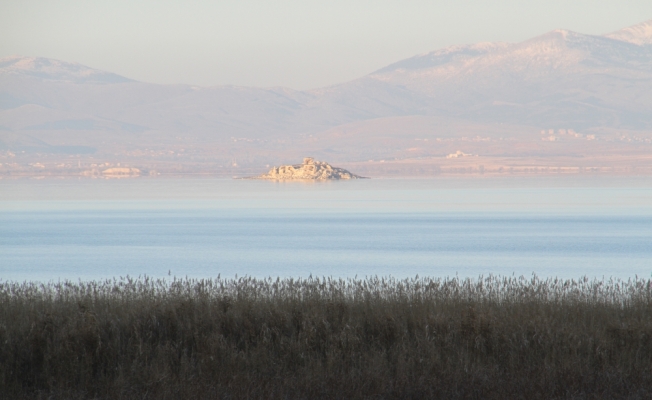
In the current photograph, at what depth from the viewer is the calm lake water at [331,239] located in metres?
30.2

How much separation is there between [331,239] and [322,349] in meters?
32.2

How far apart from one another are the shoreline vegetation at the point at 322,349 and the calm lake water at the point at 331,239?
1459cm

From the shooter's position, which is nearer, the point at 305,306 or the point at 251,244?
the point at 305,306

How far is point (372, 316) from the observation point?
37.1 feet

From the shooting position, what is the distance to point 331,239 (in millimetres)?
42656

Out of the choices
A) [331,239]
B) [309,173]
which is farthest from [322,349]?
[309,173]

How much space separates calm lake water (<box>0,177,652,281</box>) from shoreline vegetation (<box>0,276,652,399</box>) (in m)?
→ 14.6

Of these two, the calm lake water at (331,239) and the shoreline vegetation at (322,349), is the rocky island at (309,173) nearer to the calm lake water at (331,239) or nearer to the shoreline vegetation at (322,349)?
the calm lake water at (331,239)

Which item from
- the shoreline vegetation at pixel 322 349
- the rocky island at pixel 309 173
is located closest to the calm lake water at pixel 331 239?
the shoreline vegetation at pixel 322 349

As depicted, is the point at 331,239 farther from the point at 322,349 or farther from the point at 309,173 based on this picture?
the point at 309,173

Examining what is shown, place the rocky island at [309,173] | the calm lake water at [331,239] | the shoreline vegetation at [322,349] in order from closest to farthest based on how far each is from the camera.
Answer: the shoreline vegetation at [322,349] → the calm lake water at [331,239] → the rocky island at [309,173]

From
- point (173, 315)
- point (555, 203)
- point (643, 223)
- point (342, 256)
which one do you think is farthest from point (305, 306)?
point (555, 203)

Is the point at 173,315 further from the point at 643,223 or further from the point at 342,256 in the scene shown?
the point at 643,223

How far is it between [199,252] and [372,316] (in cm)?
2648
